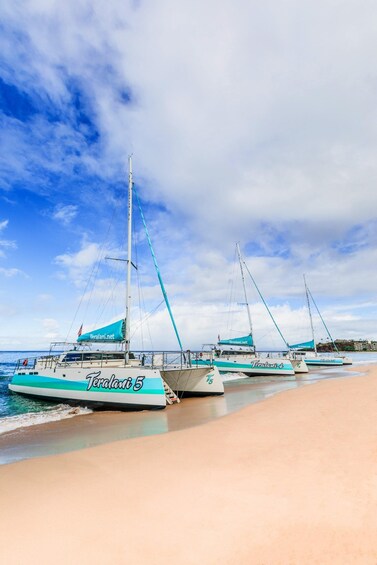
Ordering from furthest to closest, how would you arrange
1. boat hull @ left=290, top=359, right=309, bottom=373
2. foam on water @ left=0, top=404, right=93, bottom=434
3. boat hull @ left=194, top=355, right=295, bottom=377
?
boat hull @ left=290, top=359, right=309, bottom=373, boat hull @ left=194, top=355, right=295, bottom=377, foam on water @ left=0, top=404, right=93, bottom=434

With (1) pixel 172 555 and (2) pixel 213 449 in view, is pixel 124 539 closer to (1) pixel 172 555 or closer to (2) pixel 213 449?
(1) pixel 172 555

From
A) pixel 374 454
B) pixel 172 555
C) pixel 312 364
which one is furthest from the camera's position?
pixel 312 364

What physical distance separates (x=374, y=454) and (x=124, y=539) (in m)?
4.47

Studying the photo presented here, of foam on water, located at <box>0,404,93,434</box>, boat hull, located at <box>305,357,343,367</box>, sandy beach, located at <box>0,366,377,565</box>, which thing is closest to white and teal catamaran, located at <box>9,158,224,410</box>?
foam on water, located at <box>0,404,93,434</box>

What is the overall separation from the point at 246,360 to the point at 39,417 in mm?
26791

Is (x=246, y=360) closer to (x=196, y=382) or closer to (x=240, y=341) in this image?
(x=240, y=341)

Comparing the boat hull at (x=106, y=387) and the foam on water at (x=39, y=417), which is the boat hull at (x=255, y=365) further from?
the foam on water at (x=39, y=417)

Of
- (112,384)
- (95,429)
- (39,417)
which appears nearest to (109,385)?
(112,384)

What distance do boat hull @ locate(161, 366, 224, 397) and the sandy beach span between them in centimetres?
1160

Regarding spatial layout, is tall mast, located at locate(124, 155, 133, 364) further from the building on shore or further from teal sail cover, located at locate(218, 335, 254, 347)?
the building on shore

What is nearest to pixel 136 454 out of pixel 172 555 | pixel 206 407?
pixel 172 555

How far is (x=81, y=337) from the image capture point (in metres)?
18.3

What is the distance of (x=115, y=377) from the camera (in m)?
15.0

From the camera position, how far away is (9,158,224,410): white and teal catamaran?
48.1 feet
